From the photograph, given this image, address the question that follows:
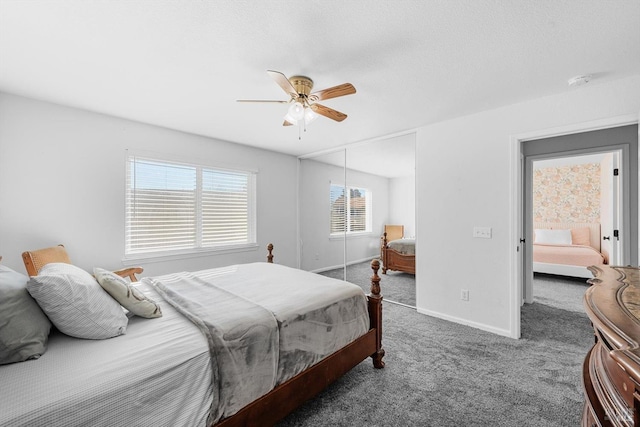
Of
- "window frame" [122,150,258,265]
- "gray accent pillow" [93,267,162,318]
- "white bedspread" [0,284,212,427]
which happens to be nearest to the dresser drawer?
"white bedspread" [0,284,212,427]

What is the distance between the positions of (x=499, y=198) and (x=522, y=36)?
1.64 meters

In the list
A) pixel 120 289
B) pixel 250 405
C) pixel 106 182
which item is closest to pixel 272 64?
pixel 120 289

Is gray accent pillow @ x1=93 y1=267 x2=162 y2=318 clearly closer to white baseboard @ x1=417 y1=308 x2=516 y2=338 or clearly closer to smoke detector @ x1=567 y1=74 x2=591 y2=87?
white baseboard @ x1=417 y1=308 x2=516 y2=338

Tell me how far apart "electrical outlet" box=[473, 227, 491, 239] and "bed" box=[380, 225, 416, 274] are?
94 centimetres

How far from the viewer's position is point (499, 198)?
2855mm

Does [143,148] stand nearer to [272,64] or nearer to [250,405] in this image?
[272,64]

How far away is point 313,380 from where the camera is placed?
1.72 metres

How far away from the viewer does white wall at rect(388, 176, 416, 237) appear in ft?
12.7

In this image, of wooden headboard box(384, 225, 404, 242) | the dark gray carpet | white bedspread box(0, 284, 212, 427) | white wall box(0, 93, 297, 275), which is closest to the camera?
white bedspread box(0, 284, 212, 427)

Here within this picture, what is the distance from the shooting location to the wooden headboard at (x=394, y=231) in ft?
13.6

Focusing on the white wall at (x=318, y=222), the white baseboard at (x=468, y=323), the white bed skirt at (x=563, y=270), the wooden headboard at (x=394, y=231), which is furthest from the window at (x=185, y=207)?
the white bed skirt at (x=563, y=270)

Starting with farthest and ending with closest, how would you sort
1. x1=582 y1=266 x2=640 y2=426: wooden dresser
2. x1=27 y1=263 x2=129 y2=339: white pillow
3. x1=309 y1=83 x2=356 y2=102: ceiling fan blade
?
x1=309 y1=83 x2=356 y2=102: ceiling fan blade, x1=27 y1=263 x2=129 y2=339: white pillow, x1=582 y1=266 x2=640 y2=426: wooden dresser

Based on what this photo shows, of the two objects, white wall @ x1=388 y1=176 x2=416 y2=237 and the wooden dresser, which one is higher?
white wall @ x1=388 y1=176 x2=416 y2=237

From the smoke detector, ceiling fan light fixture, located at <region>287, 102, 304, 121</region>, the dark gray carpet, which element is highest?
the smoke detector
